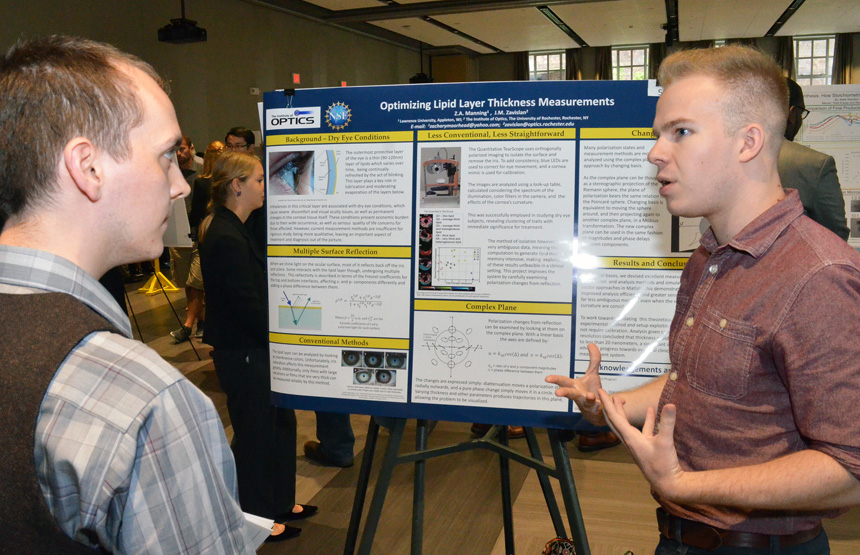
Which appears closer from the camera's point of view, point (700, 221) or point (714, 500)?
point (714, 500)

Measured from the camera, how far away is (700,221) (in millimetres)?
1968

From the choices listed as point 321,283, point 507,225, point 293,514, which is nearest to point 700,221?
point 507,225

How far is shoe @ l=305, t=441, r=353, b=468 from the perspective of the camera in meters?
3.80

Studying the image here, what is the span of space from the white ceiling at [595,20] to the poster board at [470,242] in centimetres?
1150

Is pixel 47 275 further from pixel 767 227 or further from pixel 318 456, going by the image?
pixel 318 456

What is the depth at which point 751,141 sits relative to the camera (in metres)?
1.20

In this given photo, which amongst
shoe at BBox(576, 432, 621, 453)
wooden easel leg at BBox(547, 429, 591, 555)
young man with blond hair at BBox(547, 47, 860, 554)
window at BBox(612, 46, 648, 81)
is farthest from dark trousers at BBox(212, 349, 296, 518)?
window at BBox(612, 46, 648, 81)

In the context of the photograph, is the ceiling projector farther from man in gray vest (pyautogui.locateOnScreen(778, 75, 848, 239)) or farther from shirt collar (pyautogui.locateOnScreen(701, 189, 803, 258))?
shirt collar (pyautogui.locateOnScreen(701, 189, 803, 258))

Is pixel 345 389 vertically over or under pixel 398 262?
under

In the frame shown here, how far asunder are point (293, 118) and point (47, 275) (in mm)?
1478

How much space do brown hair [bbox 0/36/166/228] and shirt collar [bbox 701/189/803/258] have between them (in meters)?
1.00

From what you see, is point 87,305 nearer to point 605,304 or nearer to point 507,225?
point 507,225

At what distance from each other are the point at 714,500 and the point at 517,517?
2.20m

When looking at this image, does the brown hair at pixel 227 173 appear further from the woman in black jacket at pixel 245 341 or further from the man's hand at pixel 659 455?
the man's hand at pixel 659 455
